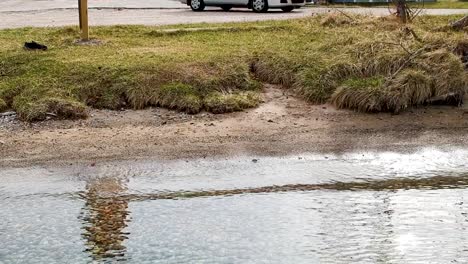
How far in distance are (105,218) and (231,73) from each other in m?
5.01

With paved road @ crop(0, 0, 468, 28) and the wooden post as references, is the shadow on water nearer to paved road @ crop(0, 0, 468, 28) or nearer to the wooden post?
the wooden post

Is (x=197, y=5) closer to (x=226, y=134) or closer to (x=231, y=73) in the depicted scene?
(x=231, y=73)

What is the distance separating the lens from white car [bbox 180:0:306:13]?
2336cm

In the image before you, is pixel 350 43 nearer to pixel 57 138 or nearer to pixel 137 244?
pixel 57 138

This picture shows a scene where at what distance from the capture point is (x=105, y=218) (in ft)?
22.8

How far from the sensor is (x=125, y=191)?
776 cm

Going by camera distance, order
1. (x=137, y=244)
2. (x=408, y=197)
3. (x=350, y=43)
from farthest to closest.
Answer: (x=350, y=43) → (x=408, y=197) → (x=137, y=244)

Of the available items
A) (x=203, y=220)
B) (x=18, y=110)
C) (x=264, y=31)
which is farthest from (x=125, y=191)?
(x=264, y=31)

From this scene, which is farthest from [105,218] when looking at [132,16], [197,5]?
[197,5]

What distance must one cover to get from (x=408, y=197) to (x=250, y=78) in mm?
4717

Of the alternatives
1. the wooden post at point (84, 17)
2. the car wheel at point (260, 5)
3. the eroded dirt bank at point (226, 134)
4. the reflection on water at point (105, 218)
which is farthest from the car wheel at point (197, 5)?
the reflection on water at point (105, 218)

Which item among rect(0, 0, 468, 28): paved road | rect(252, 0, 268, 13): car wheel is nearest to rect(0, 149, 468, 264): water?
rect(0, 0, 468, 28): paved road

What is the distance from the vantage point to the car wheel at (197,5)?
24484 millimetres

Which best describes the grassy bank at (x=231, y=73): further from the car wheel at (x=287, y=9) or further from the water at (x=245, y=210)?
the car wheel at (x=287, y=9)
